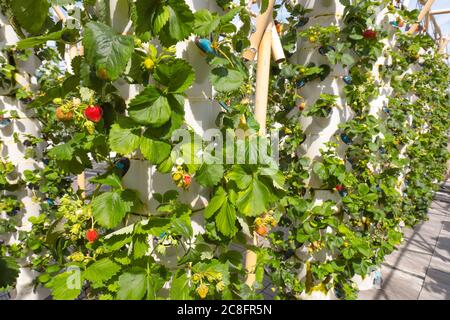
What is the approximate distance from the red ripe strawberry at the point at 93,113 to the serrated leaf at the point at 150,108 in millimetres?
150

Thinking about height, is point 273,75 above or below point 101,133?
above

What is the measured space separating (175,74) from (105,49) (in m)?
0.19

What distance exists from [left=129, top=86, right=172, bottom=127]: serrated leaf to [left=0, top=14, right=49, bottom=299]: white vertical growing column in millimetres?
2365

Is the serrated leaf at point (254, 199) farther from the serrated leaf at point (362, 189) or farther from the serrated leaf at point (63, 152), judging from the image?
the serrated leaf at point (362, 189)

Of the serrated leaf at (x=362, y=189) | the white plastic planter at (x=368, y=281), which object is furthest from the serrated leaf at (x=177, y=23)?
the white plastic planter at (x=368, y=281)

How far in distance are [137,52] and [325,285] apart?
2.39 meters

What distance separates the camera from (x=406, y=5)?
3.24m

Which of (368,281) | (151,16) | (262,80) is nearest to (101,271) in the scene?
(151,16)

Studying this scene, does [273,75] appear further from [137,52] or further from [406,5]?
[406,5]

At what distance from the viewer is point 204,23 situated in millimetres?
859

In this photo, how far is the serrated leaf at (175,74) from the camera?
2.59 feet
